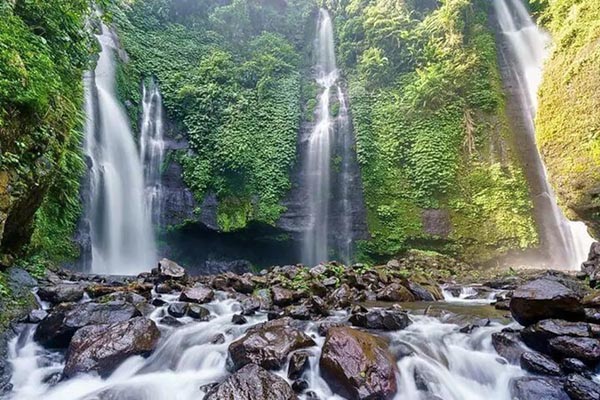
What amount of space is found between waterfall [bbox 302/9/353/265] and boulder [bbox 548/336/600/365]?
976 centimetres

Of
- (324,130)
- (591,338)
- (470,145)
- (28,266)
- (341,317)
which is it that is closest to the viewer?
(591,338)

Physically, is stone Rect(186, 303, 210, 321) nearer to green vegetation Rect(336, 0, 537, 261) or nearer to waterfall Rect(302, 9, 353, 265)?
waterfall Rect(302, 9, 353, 265)

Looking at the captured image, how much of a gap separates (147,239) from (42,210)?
4.08m

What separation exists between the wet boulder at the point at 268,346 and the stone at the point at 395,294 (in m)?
2.95

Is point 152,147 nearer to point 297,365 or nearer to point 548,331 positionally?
point 297,365

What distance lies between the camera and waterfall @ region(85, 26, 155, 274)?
1073 cm

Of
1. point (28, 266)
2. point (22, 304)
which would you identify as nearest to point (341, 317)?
point (22, 304)

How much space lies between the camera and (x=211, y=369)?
13.3 ft

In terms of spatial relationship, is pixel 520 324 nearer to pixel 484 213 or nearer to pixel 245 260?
pixel 484 213

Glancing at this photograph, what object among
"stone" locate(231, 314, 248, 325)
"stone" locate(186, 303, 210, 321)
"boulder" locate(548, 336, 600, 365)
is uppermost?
"stone" locate(186, 303, 210, 321)

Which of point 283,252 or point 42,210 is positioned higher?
point 42,210

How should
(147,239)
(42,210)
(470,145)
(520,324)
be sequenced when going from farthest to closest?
(470,145)
(147,239)
(42,210)
(520,324)

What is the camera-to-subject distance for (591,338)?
3551 millimetres

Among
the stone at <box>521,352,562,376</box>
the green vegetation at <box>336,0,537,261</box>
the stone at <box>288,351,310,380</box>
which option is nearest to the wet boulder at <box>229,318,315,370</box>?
the stone at <box>288,351,310,380</box>
